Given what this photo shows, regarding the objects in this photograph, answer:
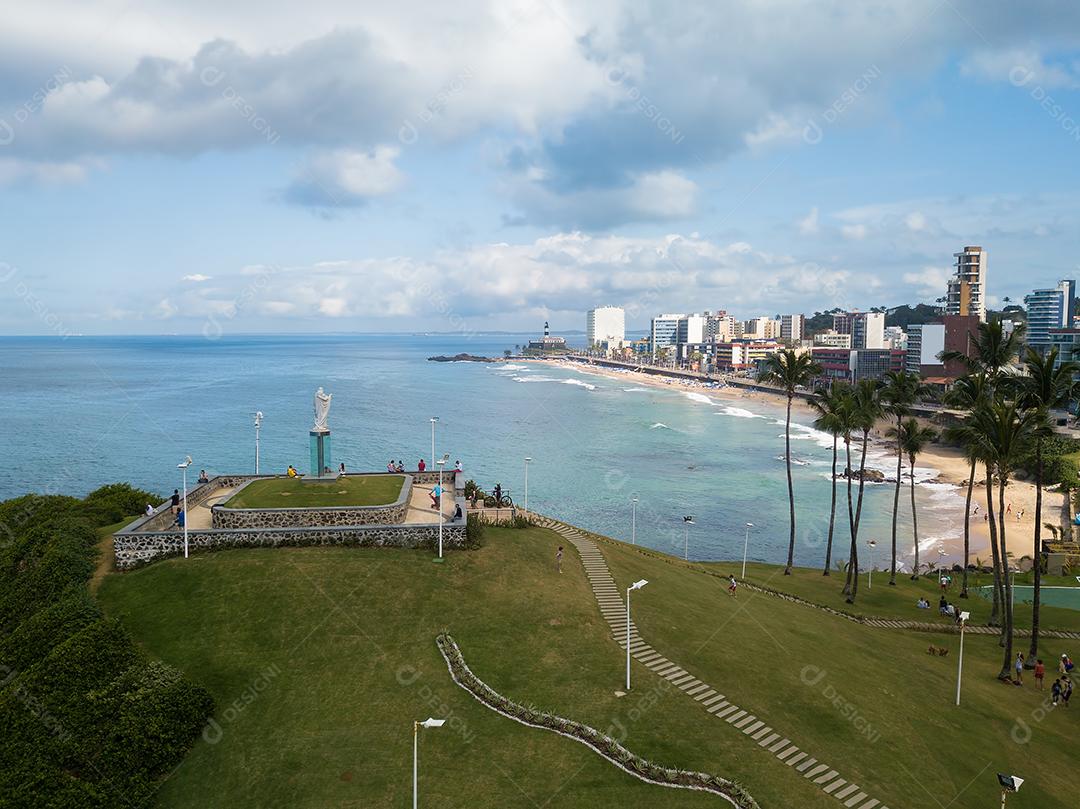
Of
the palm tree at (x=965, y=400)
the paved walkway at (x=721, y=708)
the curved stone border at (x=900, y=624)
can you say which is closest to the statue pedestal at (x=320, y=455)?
the curved stone border at (x=900, y=624)

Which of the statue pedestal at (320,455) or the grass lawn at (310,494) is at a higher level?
the statue pedestal at (320,455)

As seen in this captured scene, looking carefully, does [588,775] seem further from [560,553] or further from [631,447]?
[631,447]

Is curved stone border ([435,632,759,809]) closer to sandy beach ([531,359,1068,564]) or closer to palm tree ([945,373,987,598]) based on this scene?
Result: palm tree ([945,373,987,598])

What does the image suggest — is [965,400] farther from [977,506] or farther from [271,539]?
[977,506]

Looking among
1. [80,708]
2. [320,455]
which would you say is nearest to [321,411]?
[320,455]

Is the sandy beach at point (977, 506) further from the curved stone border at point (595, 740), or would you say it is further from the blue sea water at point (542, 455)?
the curved stone border at point (595, 740)

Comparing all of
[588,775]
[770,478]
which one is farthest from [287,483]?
[770,478]

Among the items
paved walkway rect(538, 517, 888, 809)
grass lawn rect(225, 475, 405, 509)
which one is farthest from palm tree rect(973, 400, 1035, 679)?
grass lawn rect(225, 475, 405, 509)
